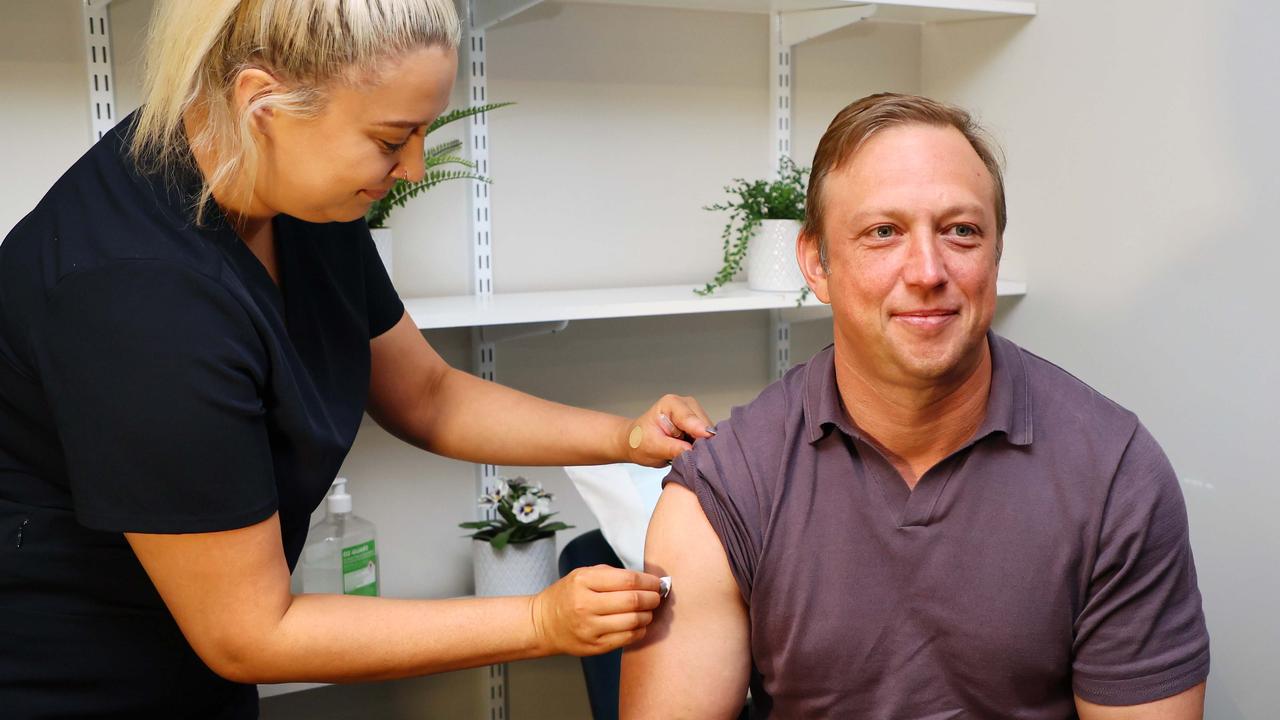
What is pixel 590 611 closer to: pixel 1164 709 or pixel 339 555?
pixel 1164 709

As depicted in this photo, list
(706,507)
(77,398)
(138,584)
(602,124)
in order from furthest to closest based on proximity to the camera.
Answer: (602,124)
(706,507)
(138,584)
(77,398)

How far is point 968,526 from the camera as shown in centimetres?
124

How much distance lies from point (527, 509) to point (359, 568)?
30cm

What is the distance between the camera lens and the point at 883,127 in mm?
1269

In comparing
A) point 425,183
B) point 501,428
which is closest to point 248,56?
point 501,428

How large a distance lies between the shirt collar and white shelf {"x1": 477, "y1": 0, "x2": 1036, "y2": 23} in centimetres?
86

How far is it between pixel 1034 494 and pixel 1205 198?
34.5 inches

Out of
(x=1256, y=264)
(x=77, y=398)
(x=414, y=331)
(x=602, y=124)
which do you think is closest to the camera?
(x=77, y=398)

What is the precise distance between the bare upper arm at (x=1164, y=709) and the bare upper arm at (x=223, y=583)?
0.85 m

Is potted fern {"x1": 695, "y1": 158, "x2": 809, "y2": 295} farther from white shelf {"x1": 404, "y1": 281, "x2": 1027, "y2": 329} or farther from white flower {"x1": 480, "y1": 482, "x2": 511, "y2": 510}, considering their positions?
white flower {"x1": 480, "y1": 482, "x2": 511, "y2": 510}

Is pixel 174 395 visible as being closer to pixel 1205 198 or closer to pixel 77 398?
pixel 77 398

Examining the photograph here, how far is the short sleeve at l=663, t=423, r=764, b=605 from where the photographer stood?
1287 mm

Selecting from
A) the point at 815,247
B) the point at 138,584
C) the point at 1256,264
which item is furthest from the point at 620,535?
the point at 1256,264

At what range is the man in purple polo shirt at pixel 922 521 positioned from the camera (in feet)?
3.96
